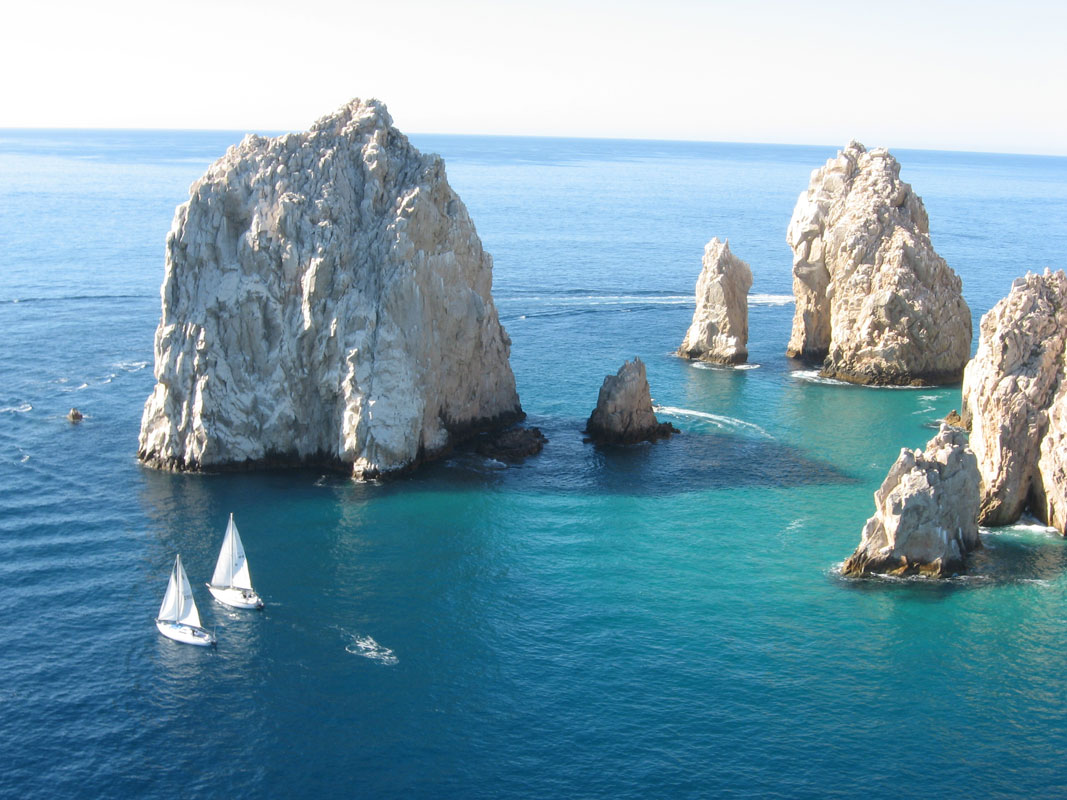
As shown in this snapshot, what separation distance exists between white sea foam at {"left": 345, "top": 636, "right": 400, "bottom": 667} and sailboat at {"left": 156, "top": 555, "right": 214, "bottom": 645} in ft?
26.4

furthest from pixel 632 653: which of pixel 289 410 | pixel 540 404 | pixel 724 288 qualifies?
pixel 724 288

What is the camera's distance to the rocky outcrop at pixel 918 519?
6688 cm

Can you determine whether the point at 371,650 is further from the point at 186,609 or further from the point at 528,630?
the point at 186,609

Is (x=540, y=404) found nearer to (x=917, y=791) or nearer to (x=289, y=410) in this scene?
(x=289, y=410)

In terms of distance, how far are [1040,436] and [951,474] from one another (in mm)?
12029

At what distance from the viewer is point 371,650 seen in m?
58.4

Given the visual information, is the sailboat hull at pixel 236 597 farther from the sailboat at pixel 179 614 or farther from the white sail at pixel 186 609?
the white sail at pixel 186 609

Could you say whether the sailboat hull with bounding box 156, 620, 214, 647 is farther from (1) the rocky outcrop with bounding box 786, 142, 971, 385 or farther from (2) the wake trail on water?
(1) the rocky outcrop with bounding box 786, 142, 971, 385

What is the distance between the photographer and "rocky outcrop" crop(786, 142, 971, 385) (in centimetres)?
11219

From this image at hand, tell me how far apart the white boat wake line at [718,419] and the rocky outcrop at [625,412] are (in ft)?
26.6

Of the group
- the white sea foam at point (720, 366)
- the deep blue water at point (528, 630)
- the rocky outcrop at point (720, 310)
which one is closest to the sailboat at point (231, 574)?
the deep blue water at point (528, 630)

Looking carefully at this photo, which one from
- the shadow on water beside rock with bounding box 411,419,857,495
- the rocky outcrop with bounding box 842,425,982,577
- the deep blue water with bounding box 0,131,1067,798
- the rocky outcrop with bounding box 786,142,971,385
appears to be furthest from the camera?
the rocky outcrop with bounding box 786,142,971,385

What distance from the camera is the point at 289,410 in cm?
8519

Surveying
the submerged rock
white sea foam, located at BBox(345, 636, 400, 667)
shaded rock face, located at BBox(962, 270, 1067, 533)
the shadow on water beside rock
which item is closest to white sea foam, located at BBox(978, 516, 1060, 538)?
shaded rock face, located at BBox(962, 270, 1067, 533)
